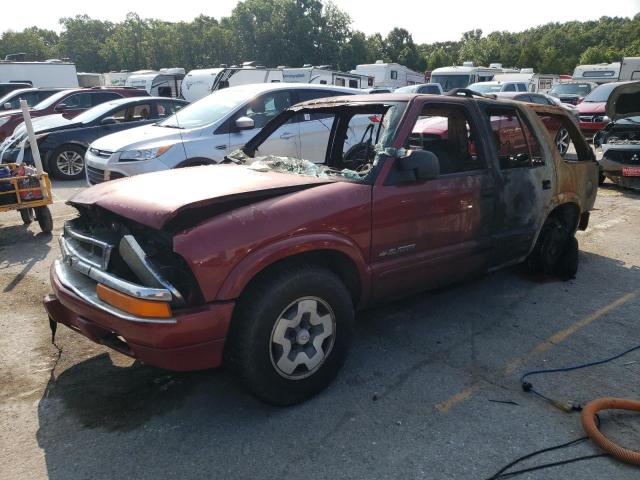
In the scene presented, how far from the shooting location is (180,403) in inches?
116

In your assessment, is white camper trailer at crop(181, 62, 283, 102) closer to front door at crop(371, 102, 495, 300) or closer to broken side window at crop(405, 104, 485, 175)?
broken side window at crop(405, 104, 485, 175)

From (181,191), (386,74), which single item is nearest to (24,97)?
(181,191)

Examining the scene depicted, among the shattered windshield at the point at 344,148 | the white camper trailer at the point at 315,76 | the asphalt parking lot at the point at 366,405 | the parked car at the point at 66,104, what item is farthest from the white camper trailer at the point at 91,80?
the asphalt parking lot at the point at 366,405

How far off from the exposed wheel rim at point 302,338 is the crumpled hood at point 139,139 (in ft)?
14.8

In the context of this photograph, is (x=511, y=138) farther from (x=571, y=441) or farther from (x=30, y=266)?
(x=30, y=266)

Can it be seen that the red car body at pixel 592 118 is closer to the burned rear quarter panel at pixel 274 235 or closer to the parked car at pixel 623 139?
the parked car at pixel 623 139

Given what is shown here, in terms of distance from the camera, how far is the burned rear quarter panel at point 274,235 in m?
2.50

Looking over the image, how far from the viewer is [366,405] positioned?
9.61 feet

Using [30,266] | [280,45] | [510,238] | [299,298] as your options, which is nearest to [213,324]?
[299,298]

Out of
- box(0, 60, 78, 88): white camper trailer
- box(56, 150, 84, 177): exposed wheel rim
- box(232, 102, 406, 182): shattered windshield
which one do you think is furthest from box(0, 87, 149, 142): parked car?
box(0, 60, 78, 88): white camper trailer

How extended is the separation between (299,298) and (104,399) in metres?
1.37

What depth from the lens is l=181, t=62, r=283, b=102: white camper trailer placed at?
18.8 metres

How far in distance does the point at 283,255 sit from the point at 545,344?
2219mm

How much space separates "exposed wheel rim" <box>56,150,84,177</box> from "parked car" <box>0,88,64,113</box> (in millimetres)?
4967
